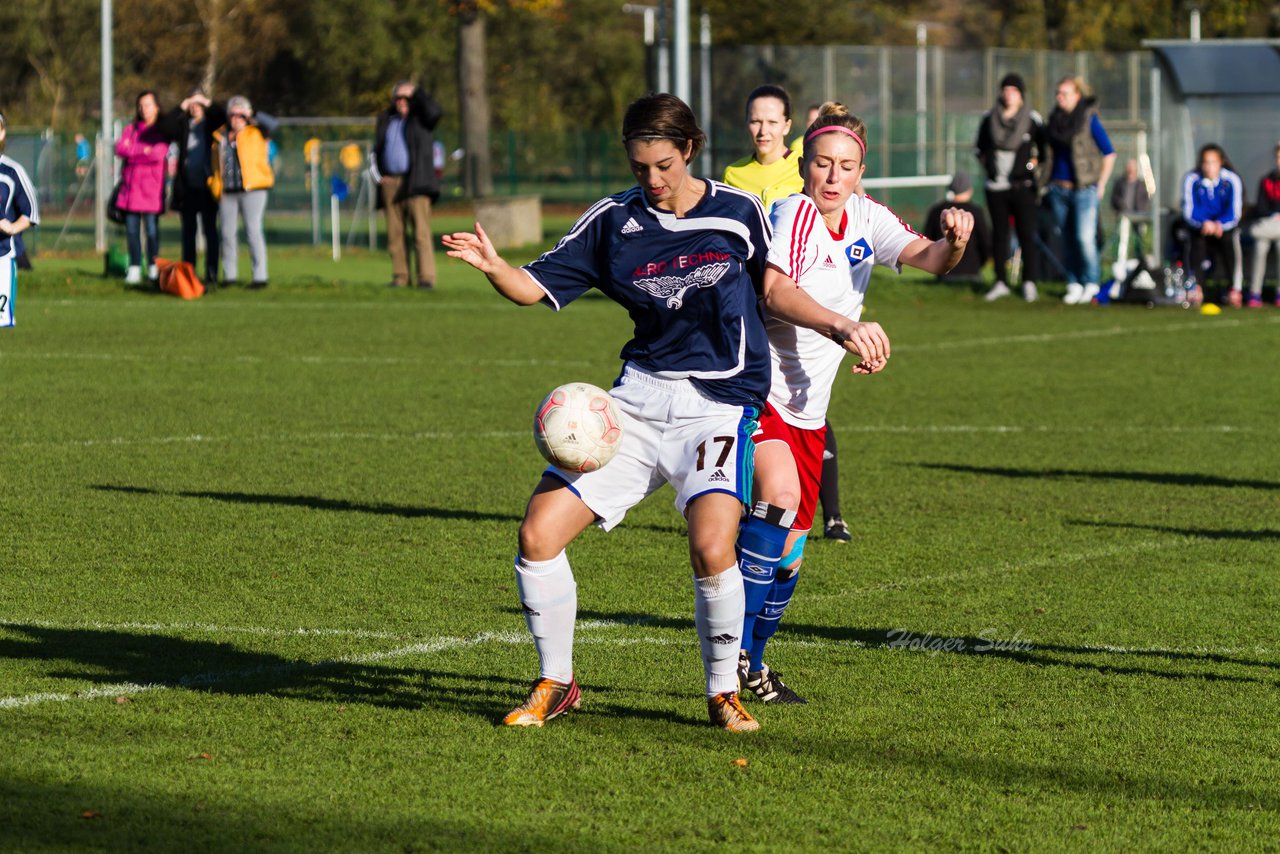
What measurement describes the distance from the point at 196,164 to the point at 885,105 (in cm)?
1281

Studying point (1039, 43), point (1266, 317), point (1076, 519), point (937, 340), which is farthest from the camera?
point (1039, 43)

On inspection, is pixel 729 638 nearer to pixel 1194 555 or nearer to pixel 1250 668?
pixel 1250 668

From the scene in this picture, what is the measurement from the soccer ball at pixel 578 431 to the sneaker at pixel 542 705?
68 centimetres

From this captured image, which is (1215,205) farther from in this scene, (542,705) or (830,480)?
(542,705)

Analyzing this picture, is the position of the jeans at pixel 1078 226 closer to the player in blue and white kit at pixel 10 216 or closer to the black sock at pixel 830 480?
the player in blue and white kit at pixel 10 216

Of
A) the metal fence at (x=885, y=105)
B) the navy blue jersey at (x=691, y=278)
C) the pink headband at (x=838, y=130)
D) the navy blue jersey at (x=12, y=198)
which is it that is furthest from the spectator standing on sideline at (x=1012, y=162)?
the navy blue jersey at (x=691, y=278)

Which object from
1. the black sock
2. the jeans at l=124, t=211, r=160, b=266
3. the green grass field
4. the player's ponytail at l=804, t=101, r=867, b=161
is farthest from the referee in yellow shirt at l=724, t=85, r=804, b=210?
the jeans at l=124, t=211, r=160, b=266

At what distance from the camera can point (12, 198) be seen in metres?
12.6

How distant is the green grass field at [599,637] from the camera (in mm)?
4980

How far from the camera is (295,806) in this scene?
494cm

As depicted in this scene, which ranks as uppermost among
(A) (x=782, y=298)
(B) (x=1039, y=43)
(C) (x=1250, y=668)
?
(B) (x=1039, y=43)

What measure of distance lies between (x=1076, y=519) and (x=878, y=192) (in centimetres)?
2236

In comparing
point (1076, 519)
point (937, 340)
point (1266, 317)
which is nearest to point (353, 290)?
point (937, 340)

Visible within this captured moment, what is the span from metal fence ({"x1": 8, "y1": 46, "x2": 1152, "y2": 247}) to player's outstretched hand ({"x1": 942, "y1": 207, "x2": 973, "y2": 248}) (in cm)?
2364
